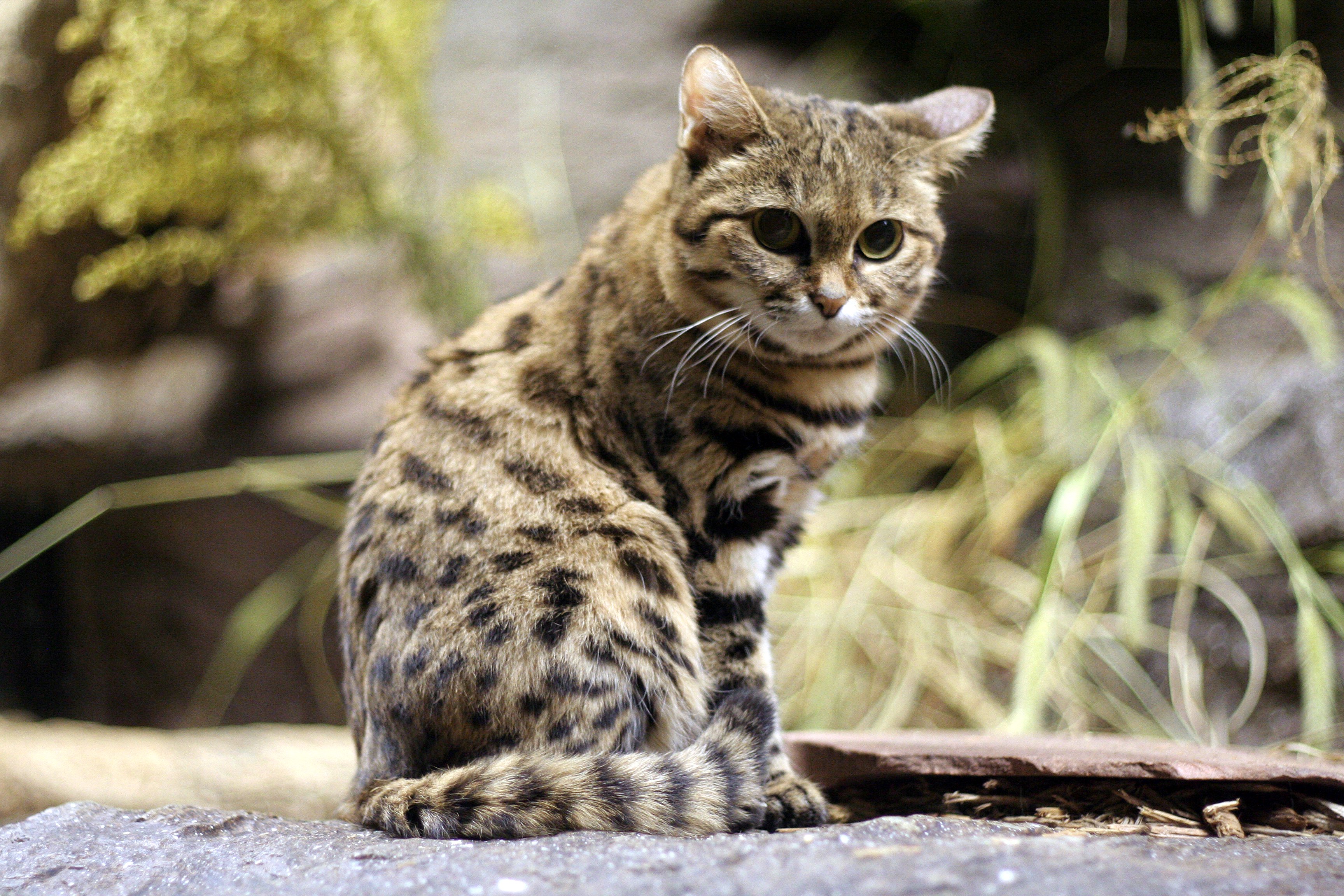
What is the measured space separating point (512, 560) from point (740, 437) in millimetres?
593

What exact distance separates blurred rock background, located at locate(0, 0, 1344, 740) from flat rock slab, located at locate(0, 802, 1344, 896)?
249cm

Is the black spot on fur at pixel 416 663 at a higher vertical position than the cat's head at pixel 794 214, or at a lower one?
lower

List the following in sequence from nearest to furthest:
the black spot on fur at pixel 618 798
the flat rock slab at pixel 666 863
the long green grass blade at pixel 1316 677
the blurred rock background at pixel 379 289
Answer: the flat rock slab at pixel 666 863 < the black spot on fur at pixel 618 798 < the long green grass blade at pixel 1316 677 < the blurred rock background at pixel 379 289

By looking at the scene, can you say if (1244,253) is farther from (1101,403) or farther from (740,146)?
(740,146)

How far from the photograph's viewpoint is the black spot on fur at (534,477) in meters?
2.12

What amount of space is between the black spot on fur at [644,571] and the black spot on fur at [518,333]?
62 cm

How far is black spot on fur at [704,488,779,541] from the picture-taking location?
7.23 ft

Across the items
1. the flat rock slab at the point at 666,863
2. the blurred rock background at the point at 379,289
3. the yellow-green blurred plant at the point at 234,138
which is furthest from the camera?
the blurred rock background at the point at 379,289

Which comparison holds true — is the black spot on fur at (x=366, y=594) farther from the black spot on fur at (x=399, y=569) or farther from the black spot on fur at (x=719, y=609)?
the black spot on fur at (x=719, y=609)

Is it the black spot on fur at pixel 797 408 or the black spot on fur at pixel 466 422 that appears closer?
the black spot on fur at pixel 466 422

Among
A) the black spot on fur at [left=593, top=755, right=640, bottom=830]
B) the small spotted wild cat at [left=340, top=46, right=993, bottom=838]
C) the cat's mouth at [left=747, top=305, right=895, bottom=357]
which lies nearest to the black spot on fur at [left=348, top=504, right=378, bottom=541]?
the small spotted wild cat at [left=340, top=46, right=993, bottom=838]

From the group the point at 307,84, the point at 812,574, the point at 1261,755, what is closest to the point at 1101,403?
the point at 812,574

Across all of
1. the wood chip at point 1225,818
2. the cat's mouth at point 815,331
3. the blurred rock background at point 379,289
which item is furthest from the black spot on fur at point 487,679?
the blurred rock background at point 379,289

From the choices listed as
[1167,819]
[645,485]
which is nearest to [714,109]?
[645,485]
